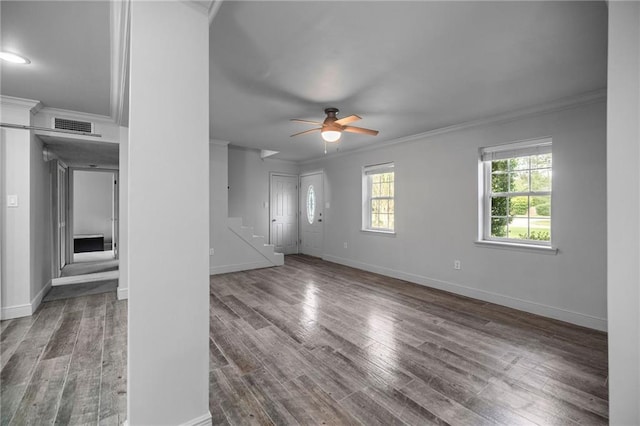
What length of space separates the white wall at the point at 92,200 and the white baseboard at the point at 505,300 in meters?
6.03

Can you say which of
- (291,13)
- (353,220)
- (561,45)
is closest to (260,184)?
(353,220)

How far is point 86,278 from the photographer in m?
4.77

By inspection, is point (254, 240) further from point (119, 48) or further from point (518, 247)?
point (518, 247)

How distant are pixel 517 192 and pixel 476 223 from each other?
625mm

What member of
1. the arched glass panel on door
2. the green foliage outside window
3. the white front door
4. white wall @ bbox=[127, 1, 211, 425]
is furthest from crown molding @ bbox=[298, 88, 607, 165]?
white wall @ bbox=[127, 1, 211, 425]

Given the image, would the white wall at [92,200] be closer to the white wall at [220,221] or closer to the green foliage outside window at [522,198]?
the white wall at [220,221]

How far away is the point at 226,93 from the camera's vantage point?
3004 millimetres

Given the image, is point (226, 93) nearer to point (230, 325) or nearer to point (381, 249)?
point (230, 325)

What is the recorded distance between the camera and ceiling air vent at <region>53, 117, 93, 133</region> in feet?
11.6

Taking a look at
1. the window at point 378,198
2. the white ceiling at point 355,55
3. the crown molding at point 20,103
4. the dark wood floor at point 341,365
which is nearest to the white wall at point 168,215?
the white ceiling at point 355,55

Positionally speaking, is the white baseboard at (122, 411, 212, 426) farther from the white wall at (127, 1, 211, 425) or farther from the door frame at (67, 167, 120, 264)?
the door frame at (67, 167, 120, 264)

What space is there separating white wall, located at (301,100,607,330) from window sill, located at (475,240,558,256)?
0.05 metres

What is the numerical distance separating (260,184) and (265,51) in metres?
4.68

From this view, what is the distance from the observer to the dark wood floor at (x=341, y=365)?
5.73 ft
